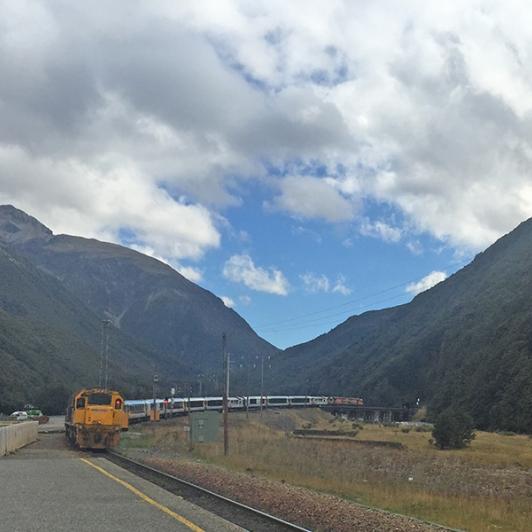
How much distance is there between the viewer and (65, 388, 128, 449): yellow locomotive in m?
41.1

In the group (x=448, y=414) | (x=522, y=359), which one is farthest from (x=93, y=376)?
(x=448, y=414)

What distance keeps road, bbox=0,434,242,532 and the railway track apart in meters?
0.49

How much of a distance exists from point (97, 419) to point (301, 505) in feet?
80.8

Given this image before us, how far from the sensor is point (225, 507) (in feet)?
61.6

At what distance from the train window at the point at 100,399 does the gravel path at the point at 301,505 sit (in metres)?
14.1

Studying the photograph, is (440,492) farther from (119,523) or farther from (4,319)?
(4,319)

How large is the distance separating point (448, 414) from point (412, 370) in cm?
12666

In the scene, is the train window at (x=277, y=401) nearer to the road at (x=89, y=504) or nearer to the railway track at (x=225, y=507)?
the road at (x=89, y=504)

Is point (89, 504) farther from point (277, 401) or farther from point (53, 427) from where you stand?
point (277, 401)

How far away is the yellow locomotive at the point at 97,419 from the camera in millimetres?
41062

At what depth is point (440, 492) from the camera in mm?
28516

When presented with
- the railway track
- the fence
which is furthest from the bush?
the railway track

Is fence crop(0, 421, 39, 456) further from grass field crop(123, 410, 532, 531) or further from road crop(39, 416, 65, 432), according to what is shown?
road crop(39, 416, 65, 432)

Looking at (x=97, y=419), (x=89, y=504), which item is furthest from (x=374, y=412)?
(x=89, y=504)
